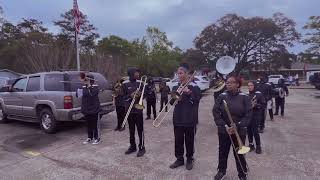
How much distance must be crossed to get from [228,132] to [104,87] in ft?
20.3

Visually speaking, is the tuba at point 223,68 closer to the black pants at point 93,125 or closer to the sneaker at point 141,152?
the sneaker at point 141,152

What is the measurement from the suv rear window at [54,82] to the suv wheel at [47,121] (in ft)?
2.00

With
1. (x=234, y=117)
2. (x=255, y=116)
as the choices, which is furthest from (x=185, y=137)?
(x=255, y=116)

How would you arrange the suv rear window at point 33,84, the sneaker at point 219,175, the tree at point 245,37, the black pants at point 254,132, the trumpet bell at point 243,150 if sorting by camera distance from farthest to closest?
the tree at point 245,37, the suv rear window at point 33,84, the black pants at point 254,132, the sneaker at point 219,175, the trumpet bell at point 243,150

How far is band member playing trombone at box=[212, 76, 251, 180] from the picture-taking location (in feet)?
18.8

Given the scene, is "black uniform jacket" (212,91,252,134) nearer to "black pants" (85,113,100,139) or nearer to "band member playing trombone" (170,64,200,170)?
"band member playing trombone" (170,64,200,170)

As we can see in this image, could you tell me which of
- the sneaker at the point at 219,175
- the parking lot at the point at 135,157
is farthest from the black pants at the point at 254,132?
the sneaker at the point at 219,175

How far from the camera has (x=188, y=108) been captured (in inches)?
256

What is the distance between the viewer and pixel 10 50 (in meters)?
41.0

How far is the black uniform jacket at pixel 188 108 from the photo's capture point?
6480 millimetres

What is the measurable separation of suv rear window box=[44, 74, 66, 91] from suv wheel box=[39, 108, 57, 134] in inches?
24.0

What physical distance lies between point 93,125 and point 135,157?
1893 millimetres

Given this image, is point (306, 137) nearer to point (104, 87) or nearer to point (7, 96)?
→ point (104, 87)

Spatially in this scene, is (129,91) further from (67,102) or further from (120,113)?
(120,113)
